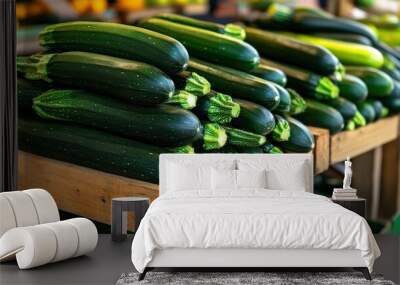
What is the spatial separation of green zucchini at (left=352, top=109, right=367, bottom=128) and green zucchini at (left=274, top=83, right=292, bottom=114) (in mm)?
550

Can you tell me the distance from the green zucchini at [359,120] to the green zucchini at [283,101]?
55cm

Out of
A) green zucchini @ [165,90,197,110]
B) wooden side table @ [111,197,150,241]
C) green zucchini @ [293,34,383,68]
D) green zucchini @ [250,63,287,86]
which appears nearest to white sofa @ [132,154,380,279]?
wooden side table @ [111,197,150,241]

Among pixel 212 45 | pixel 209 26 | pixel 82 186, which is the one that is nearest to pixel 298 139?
pixel 212 45

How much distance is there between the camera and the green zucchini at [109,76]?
16.5ft

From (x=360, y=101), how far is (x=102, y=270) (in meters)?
2.02

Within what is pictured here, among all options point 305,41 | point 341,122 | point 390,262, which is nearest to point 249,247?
point 390,262

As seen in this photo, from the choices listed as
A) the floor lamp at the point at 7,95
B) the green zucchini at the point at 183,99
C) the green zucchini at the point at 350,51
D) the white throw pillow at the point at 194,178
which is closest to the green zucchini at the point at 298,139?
the white throw pillow at the point at 194,178

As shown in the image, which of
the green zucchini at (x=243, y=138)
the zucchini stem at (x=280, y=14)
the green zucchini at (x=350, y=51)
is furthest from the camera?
the zucchini stem at (x=280, y=14)

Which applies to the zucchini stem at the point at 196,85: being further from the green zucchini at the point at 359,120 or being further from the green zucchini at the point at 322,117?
the green zucchini at the point at 359,120

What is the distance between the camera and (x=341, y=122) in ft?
18.0

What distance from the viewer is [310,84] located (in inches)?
216

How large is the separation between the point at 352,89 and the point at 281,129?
0.62 m

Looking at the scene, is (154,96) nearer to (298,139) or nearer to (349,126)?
(298,139)

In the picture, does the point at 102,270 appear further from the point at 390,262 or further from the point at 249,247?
the point at 390,262
